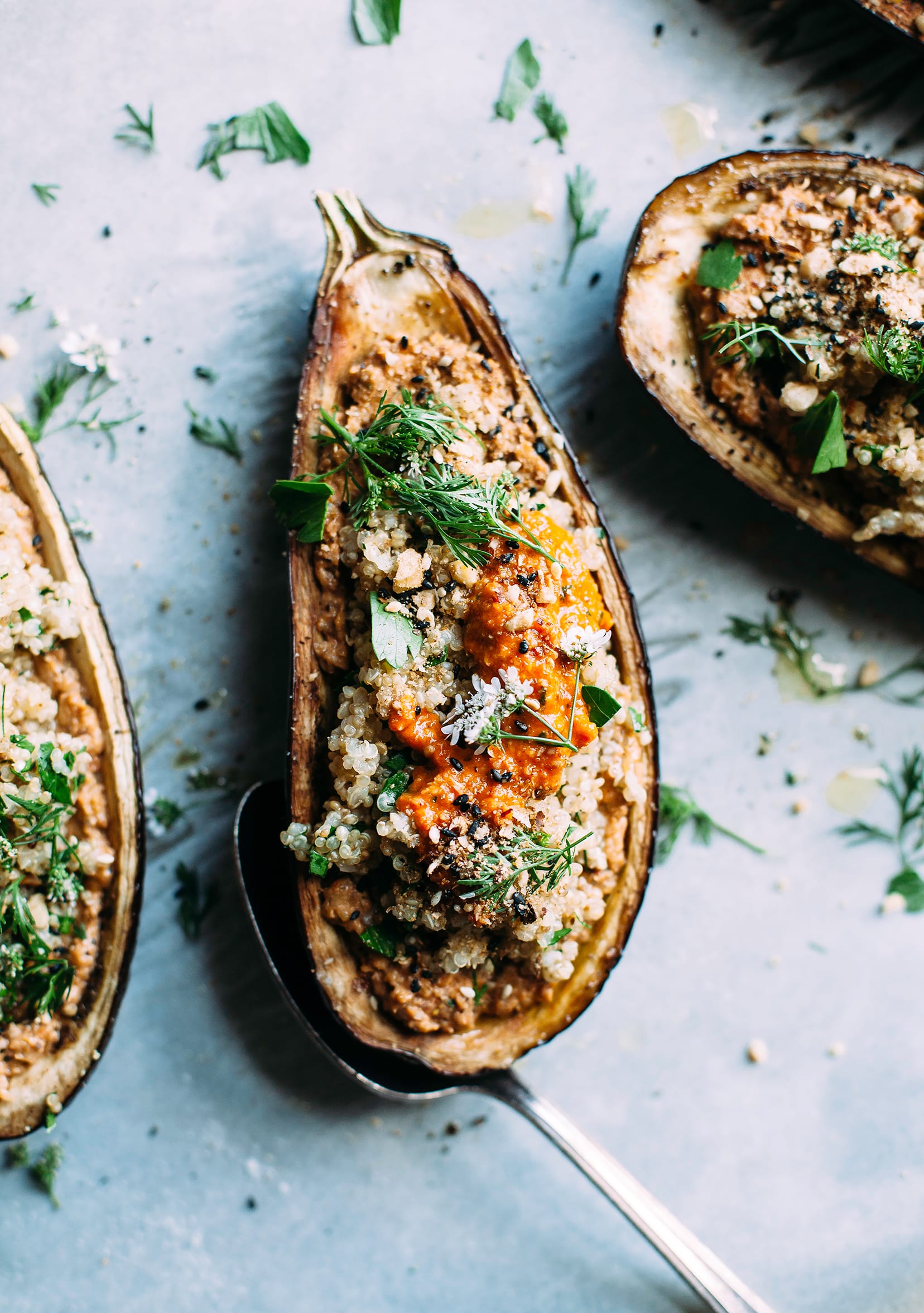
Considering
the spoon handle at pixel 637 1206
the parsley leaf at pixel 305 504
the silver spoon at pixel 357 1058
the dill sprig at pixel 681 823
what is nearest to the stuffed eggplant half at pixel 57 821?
the silver spoon at pixel 357 1058

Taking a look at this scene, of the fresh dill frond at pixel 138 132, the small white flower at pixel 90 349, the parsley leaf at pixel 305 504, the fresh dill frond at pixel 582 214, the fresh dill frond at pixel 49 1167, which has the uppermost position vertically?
the fresh dill frond at pixel 582 214

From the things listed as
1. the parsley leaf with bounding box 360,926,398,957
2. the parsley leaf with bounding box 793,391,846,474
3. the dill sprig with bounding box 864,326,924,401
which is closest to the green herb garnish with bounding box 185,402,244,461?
the parsley leaf with bounding box 360,926,398,957

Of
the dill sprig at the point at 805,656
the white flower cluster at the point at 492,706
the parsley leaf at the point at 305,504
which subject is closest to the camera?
the white flower cluster at the point at 492,706

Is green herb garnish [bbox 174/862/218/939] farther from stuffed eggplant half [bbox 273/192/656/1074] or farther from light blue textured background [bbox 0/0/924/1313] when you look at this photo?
stuffed eggplant half [bbox 273/192/656/1074]

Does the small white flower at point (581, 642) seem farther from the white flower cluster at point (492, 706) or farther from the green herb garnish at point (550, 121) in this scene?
the green herb garnish at point (550, 121)

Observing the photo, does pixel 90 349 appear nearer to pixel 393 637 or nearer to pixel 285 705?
pixel 285 705

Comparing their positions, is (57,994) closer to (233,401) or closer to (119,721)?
(119,721)
